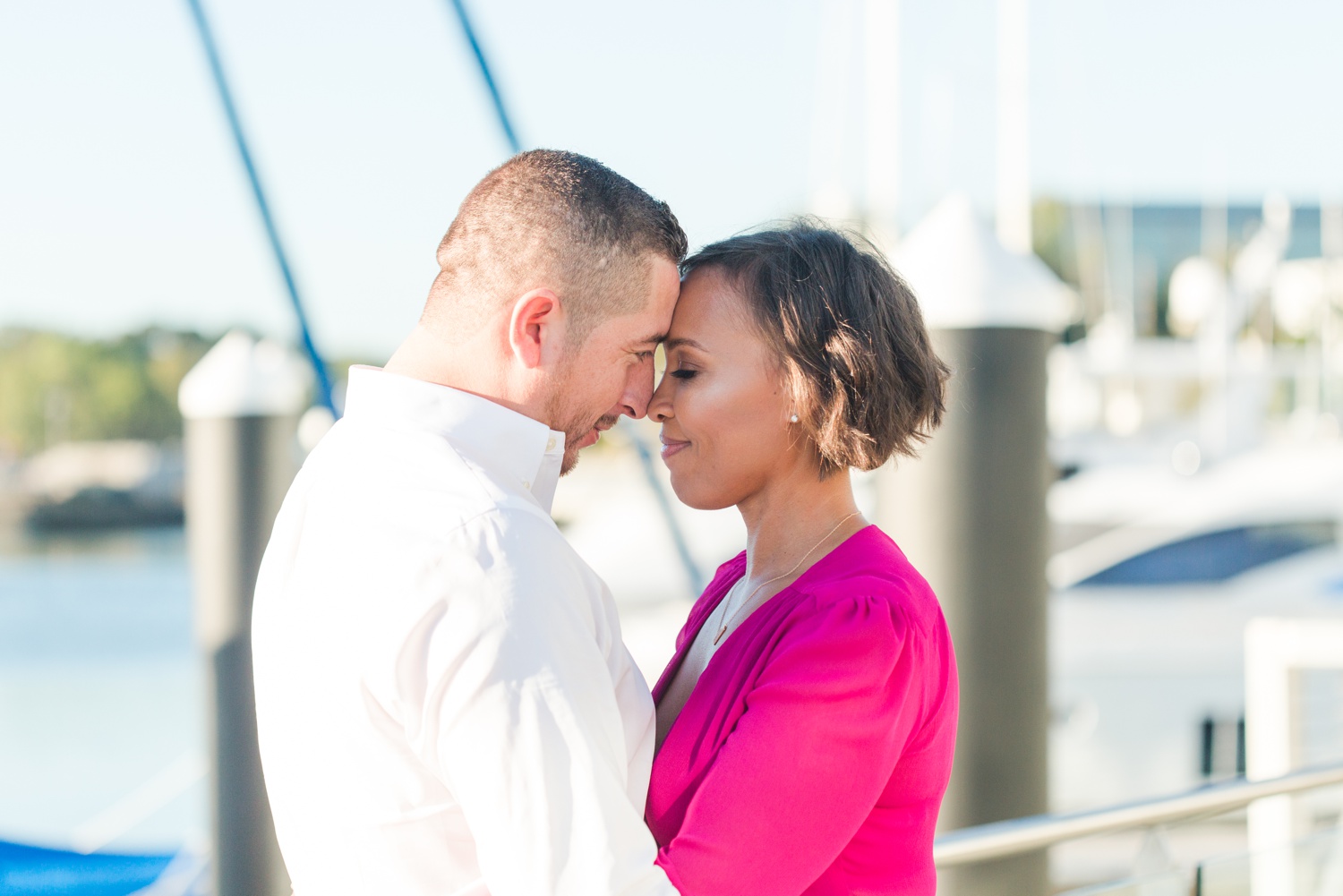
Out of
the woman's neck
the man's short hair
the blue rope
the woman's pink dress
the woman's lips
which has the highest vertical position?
the blue rope

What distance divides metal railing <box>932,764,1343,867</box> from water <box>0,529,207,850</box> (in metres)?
2.55

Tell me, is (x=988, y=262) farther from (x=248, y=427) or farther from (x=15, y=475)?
(x=15, y=475)

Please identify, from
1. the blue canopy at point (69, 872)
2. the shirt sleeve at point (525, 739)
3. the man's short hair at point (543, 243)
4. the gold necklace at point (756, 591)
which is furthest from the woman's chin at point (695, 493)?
the blue canopy at point (69, 872)

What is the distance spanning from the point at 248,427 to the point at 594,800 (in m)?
3.27

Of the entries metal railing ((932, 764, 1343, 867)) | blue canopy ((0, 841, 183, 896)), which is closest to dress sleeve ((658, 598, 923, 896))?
metal railing ((932, 764, 1343, 867))

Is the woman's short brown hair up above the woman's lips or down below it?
above

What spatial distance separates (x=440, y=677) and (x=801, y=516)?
63 centimetres

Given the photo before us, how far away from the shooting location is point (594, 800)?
1.05 metres

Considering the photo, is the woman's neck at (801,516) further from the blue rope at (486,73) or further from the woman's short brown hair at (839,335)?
the blue rope at (486,73)

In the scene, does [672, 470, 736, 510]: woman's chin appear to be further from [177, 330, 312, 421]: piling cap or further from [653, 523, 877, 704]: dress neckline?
[177, 330, 312, 421]: piling cap

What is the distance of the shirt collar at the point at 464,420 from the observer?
1.23 m

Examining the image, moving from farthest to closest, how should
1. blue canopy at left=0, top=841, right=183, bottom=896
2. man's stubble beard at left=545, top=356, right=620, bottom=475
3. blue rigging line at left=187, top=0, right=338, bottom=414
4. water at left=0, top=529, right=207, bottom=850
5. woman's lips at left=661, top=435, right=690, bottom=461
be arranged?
water at left=0, top=529, right=207, bottom=850 < blue rigging line at left=187, top=0, right=338, bottom=414 < blue canopy at left=0, top=841, right=183, bottom=896 < woman's lips at left=661, top=435, right=690, bottom=461 < man's stubble beard at left=545, top=356, right=620, bottom=475

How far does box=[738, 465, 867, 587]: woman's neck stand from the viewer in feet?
5.05

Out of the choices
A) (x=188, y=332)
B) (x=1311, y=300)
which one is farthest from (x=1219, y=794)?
(x=188, y=332)
